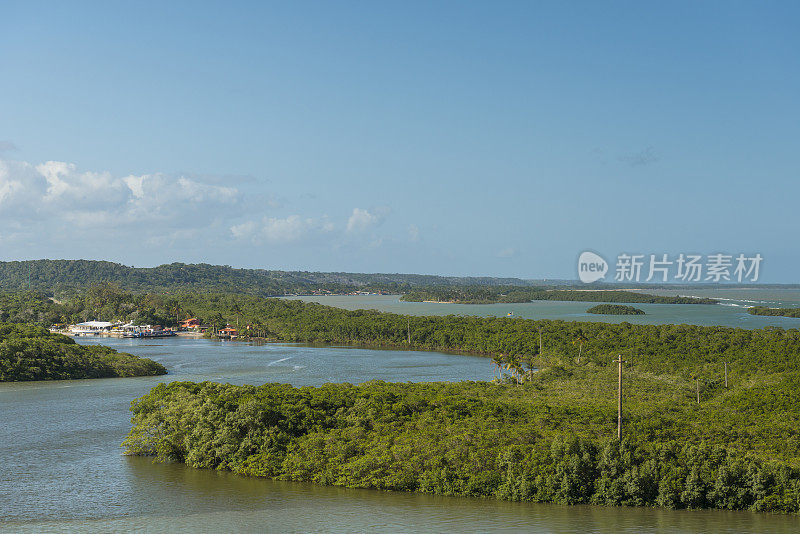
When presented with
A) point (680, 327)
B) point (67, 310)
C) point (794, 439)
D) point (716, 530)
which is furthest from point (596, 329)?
point (67, 310)

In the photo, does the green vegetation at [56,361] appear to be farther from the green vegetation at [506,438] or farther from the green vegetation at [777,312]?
the green vegetation at [777,312]

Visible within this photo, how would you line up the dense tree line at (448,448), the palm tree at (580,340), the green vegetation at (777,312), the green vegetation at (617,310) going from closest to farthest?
the dense tree line at (448,448), the palm tree at (580,340), the green vegetation at (777,312), the green vegetation at (617,310)

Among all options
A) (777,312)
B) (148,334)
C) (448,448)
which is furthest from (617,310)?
(448,448)

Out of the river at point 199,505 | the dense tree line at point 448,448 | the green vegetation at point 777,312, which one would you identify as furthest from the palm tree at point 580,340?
the green vegetation at point 777,312

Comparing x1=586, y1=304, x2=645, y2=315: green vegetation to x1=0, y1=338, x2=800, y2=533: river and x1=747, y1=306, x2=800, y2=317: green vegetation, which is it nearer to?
x1=747, y1=306, x2=800, y2=317: green vegetation

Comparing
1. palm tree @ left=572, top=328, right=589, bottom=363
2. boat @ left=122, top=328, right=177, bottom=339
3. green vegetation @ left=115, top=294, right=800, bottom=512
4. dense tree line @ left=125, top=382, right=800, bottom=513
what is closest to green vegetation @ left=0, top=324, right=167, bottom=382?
dense tree line @ left=125, top=382, right=800, bottom=513

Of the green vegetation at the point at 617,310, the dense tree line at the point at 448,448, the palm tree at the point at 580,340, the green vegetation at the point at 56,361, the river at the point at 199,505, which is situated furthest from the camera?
the green vegetation at the point at 617,310
